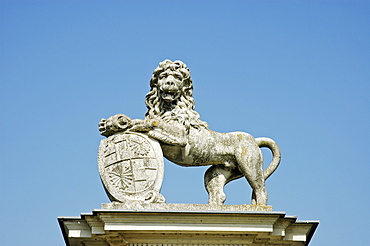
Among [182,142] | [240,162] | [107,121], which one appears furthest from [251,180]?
[107,121]

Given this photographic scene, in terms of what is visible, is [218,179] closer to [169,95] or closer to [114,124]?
[169,95]

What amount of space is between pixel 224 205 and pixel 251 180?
853 millimetres

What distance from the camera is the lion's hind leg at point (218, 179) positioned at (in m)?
15.3

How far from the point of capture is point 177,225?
1430 cm

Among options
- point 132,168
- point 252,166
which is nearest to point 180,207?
point 132,168

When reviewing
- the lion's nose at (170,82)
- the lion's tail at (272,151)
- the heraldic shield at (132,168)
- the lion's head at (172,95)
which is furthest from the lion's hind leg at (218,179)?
the lion's nose at (170,82)

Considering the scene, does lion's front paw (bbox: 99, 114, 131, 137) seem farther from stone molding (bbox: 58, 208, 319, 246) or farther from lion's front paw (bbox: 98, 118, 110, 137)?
stone molding (bbox: 58, 208, 319, 246)

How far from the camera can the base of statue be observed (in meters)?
14.2

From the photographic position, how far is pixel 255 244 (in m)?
14.9

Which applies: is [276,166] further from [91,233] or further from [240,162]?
[91,233]

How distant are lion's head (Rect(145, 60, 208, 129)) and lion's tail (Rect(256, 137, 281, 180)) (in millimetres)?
1154

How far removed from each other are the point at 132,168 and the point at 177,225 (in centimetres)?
126

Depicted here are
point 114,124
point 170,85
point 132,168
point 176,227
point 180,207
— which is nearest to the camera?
point 176,227

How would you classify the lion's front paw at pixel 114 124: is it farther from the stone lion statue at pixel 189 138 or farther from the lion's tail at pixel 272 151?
the lion's tail at pixel 272 151
